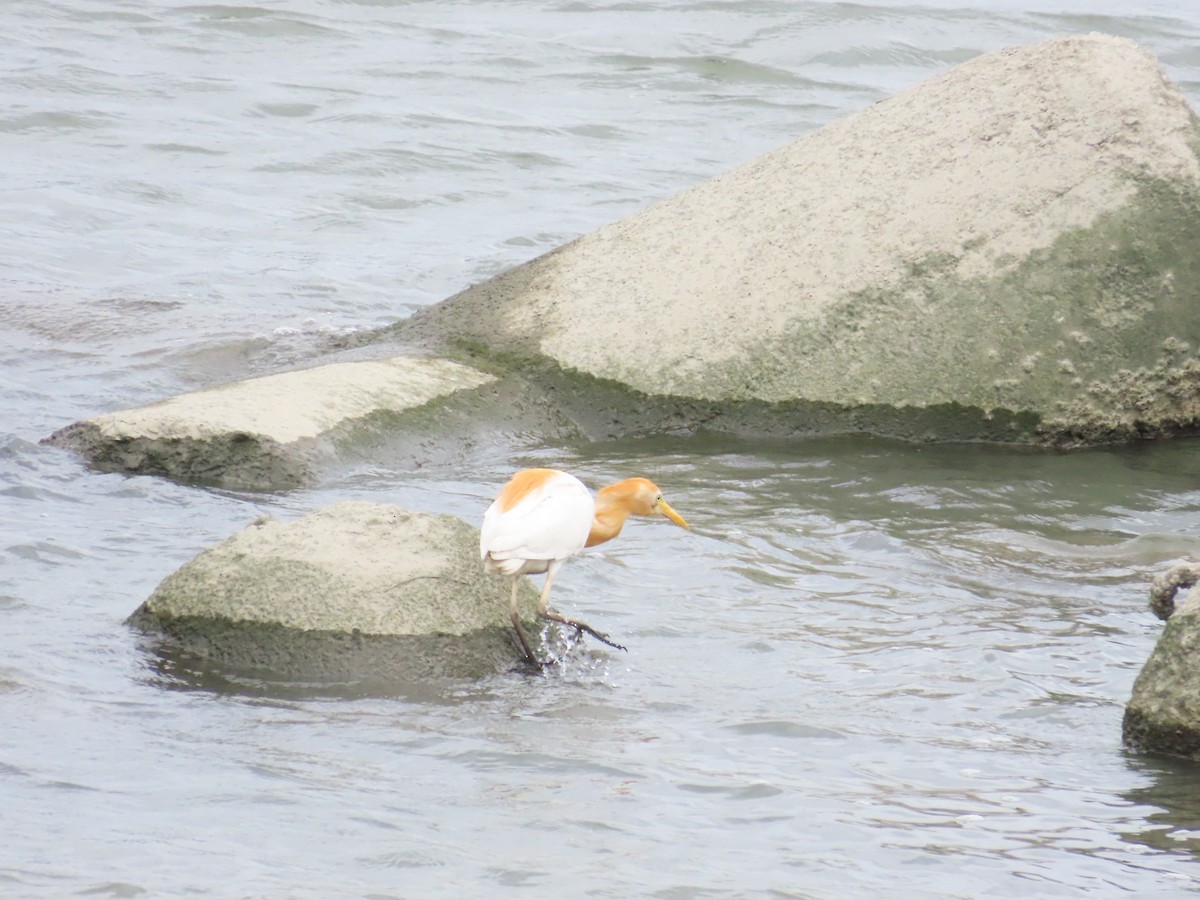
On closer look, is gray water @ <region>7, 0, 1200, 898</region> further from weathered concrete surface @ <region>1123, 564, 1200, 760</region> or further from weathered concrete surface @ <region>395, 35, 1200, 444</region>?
weathered concrete surface @ <region>395, 35, 1200, 444</region>

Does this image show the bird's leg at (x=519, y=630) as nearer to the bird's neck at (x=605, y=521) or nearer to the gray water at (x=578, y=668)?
the gray water at (x=578, y=668)

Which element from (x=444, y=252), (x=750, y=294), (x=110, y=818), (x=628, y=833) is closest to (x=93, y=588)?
(x=110, y=818)

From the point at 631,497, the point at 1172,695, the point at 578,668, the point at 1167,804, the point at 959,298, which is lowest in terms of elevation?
the point at 578,668

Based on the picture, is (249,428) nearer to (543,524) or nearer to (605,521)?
(605,521)

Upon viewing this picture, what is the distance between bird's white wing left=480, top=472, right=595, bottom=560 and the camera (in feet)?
16.0

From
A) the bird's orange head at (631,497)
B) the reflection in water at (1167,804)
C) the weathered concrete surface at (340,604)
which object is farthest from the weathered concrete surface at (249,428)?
the reflection in water at (1167,804)

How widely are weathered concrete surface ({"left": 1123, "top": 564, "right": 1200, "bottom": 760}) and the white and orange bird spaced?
5.09 ft

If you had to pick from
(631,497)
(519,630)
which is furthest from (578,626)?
(631,497)

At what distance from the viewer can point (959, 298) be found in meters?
7.28

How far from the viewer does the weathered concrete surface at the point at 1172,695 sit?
4339 millimetres

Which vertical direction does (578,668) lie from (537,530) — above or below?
below

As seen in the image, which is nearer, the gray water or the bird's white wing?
the gray water

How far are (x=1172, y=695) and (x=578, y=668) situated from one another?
1.69 meters

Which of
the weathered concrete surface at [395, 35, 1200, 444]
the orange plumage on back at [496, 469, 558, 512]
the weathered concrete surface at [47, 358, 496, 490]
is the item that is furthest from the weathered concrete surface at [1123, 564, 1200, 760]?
the weathered concrete surface at [47, 358, 496, 490]
